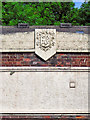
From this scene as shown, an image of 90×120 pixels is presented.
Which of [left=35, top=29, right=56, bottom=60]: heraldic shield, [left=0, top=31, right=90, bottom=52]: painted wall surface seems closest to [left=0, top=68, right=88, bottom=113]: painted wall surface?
[left=35, top=29, right=56, bottom=60]: heraldic shield

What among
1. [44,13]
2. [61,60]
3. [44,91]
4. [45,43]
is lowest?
[44,91]

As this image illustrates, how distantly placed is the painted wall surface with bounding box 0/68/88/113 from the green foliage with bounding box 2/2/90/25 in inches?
530

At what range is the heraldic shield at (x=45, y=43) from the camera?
6.70 metres

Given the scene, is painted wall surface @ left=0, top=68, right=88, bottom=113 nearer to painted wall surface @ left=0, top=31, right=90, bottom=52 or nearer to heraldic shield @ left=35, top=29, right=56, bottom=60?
heraldic shield @ left=35, top=29, right=56, bottom=60

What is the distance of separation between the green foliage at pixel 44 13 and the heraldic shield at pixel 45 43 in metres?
13.3

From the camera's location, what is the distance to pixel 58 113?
6789 millimetres

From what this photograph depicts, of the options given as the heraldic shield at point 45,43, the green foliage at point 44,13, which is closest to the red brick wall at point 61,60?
the heraldic shield at point 45,43

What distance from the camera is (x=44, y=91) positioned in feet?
22.2

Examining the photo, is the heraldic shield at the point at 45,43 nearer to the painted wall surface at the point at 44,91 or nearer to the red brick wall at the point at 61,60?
the red brick wall at the point at 61,60

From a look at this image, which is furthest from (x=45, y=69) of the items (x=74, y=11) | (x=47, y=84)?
(x=74, y=11)

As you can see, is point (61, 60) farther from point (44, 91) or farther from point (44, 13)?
point (44, 13)

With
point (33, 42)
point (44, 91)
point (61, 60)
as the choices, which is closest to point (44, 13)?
point (33, 42)

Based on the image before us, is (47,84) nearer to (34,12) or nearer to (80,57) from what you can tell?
(80,57)

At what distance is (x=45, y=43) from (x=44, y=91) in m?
1.61
